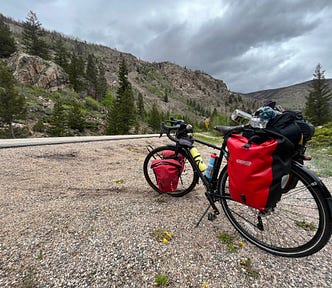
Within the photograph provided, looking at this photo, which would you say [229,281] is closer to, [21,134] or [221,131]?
[221,131]

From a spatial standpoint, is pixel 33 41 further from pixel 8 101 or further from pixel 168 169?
pixel 168 169

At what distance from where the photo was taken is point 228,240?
2.03 m

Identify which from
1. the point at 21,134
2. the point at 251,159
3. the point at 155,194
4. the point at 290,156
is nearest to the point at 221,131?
the point at 251,159

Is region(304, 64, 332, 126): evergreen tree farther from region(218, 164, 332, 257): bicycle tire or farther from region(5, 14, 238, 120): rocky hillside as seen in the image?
region(5, 14, 238, 120): rocky hillside

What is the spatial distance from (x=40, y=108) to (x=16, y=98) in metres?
6.43

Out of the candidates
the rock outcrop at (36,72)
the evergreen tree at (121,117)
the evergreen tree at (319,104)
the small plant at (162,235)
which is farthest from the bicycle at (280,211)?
the rock outcrop at (36,72)

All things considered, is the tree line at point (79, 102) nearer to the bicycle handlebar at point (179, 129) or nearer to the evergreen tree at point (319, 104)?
the evergreen tree at point (319, 104)

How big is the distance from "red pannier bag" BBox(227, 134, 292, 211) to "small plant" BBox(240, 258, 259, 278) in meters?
0.60

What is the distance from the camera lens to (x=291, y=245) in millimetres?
2014

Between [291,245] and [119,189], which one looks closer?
[291,245]

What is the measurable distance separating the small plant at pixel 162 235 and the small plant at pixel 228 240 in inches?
24.8

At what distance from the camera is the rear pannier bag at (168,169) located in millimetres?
2740

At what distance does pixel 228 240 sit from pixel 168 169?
126 centimetres

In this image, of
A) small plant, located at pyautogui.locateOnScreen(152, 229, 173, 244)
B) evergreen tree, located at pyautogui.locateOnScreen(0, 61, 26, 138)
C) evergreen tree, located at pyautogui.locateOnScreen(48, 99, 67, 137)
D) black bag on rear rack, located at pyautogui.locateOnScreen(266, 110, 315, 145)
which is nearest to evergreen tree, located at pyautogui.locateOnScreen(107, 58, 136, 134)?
evergreen tree, located at pyautogui.locateOnScreen(48, 99, 67, 137)
